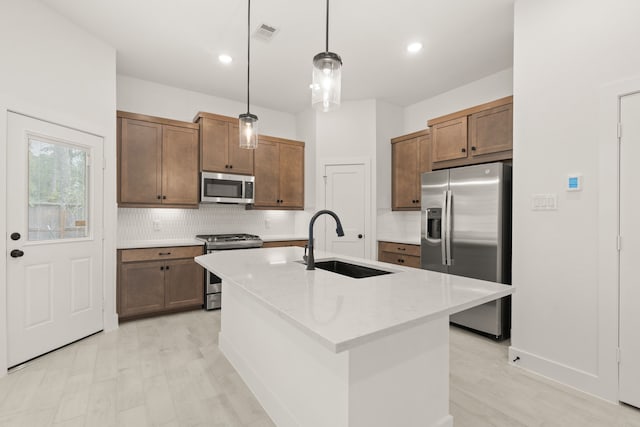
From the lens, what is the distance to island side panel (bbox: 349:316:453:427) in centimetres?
126

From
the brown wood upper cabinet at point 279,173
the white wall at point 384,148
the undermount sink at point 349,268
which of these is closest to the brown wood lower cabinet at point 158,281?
the brown wood upper cabinet at point 279,173

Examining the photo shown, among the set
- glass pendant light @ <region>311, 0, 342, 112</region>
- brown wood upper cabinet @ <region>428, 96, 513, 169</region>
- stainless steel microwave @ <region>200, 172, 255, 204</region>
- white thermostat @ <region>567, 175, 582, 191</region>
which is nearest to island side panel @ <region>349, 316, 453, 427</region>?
glass pendant light @ <region>311, 0, 342, 112</region>

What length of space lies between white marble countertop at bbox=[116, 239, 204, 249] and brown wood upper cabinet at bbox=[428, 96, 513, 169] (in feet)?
10.5

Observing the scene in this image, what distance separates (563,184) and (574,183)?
0.07 meters

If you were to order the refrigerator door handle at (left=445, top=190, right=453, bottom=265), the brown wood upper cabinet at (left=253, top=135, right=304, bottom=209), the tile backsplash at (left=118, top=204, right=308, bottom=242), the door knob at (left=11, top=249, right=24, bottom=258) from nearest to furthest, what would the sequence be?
the door knob at (left=11, top=249, right=24, bottom=258), the refrigerator door handle at (left=445, top=190, right=453, bottom=265), the tile backsplash at (left=118, top=204, right=308, bottom=242), the brown wood upper cabinet at (left=253, top=135, right=304, bottom=209)

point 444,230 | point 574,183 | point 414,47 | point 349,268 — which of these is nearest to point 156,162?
point 349,268

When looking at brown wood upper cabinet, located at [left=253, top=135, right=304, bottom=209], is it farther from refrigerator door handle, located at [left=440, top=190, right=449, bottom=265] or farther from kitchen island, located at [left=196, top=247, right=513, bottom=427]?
kitchen island, located at [left=196, top=247, right=513, bottom=427]

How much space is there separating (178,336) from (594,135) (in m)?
3.87

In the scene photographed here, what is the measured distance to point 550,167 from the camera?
7.58ft

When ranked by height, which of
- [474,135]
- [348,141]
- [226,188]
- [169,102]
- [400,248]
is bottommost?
[400,248]

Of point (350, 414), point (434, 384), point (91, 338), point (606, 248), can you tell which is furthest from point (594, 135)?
point (91, 338)

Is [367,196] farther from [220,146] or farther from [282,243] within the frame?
[220,146]

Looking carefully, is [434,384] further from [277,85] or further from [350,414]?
[277,85]

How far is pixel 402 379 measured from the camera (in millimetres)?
1394
